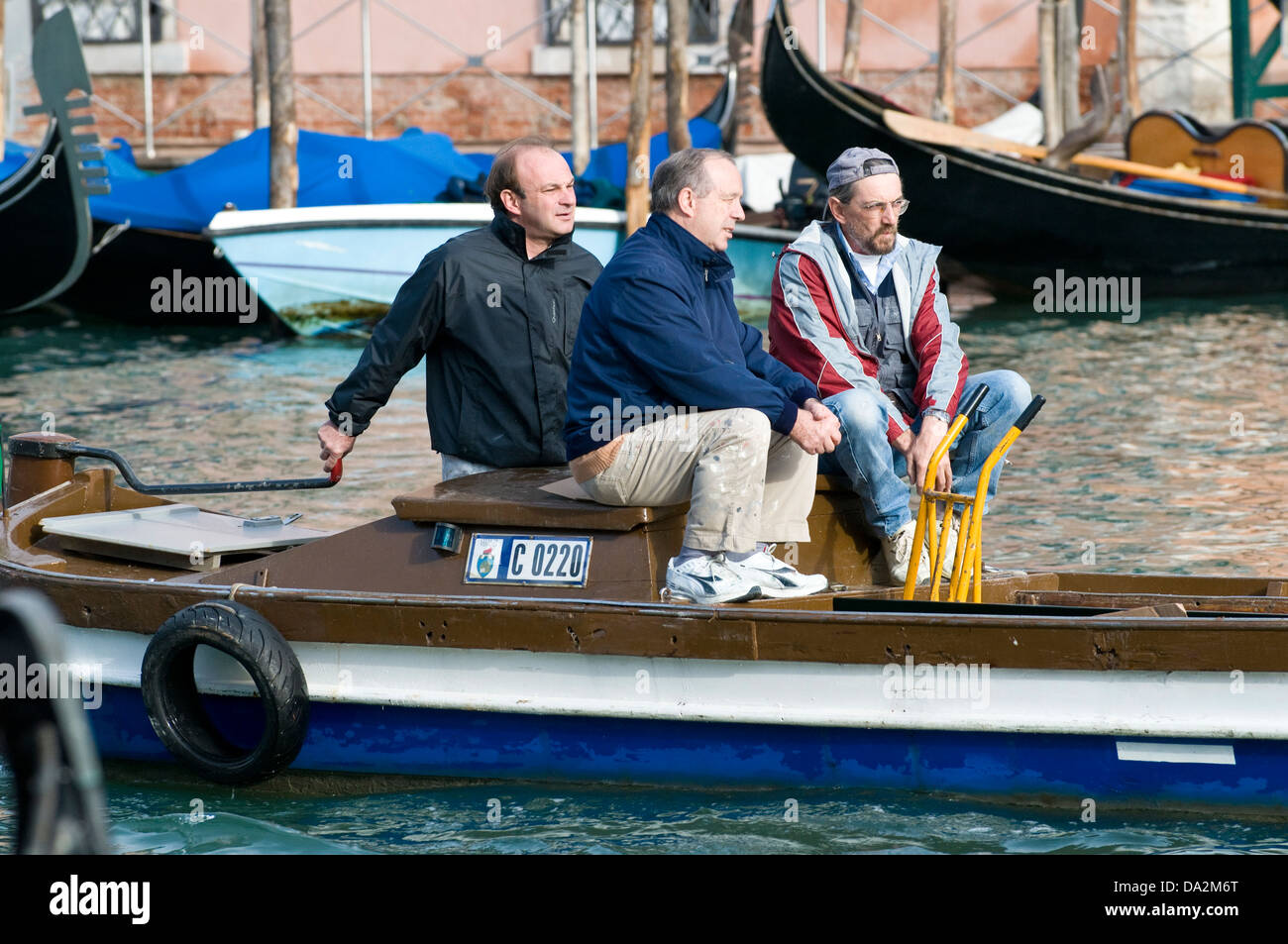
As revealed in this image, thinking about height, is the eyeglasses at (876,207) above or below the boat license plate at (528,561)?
above

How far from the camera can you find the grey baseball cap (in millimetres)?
4461

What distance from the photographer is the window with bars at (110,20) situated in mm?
20109

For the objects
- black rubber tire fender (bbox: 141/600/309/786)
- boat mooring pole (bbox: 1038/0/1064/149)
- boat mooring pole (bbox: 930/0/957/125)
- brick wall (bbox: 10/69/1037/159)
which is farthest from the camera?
brick wall (bbox: 10/69/1037/159)

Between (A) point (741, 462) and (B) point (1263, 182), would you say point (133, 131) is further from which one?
(A) point (741, 462)

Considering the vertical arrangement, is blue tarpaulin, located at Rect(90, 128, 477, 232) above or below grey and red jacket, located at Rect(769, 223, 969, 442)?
above

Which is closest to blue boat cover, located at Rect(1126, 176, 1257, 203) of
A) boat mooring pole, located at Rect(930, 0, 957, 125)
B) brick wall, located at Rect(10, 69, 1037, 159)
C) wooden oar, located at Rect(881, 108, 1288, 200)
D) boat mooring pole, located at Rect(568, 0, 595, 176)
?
wooden oar, located at Rect(881, 108, 1288, 200)

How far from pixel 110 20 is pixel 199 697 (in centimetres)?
1740

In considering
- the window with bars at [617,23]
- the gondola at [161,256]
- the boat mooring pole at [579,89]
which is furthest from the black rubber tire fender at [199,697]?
the window with bars at [617,23]

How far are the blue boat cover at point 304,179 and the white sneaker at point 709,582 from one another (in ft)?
34.6

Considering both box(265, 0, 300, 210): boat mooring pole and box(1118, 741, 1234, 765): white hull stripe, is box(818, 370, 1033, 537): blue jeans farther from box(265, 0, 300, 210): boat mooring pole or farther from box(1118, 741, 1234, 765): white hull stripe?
box(265, 0, 300, 210): boat mooring pole

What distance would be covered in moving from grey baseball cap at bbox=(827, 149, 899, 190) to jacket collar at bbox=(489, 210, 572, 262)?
0.71m

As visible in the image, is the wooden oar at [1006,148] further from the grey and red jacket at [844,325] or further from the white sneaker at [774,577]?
the white sneaker at [774,577]
